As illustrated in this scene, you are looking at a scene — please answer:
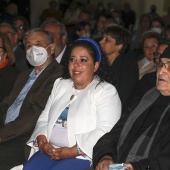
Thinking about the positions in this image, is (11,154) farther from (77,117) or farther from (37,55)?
(37,55)

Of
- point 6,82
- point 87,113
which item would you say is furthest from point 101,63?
point 6,82

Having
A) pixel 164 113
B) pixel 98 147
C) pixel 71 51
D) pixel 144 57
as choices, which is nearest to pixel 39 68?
pixel 71 51

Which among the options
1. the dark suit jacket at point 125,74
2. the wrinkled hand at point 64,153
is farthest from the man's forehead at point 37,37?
the wrinkled hand at point 64,153

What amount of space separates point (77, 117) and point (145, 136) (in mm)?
748

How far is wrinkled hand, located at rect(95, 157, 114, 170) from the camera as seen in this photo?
3550 millimetres

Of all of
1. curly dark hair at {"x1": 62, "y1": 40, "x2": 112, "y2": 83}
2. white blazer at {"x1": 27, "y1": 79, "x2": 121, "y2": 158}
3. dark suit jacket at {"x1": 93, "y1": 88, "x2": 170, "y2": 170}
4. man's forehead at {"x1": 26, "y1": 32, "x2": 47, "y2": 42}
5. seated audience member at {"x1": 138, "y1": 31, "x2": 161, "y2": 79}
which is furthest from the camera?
seated audience member at {"x1": 138, "y1": 31, "x2": 161, "y2": 79}

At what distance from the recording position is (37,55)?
5.01 metres

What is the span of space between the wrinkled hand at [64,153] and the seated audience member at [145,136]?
28 centimetres

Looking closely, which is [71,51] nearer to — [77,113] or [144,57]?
Result: [77,113]

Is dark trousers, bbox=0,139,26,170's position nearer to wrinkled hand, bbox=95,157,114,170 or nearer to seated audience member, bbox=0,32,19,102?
seated audience member, bbox=0,32,19,102

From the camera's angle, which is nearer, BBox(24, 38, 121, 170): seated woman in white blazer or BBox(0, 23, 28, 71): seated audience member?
BBox(24, 38, 121, 170): seated woman in white blazer

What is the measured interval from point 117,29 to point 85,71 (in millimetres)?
1862

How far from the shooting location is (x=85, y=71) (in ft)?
13.9

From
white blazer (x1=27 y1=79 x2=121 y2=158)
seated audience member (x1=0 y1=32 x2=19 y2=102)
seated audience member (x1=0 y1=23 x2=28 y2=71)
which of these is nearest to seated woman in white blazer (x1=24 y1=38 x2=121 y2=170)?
white blazer (x1=27 y1=79 x2=121 y2=158)
